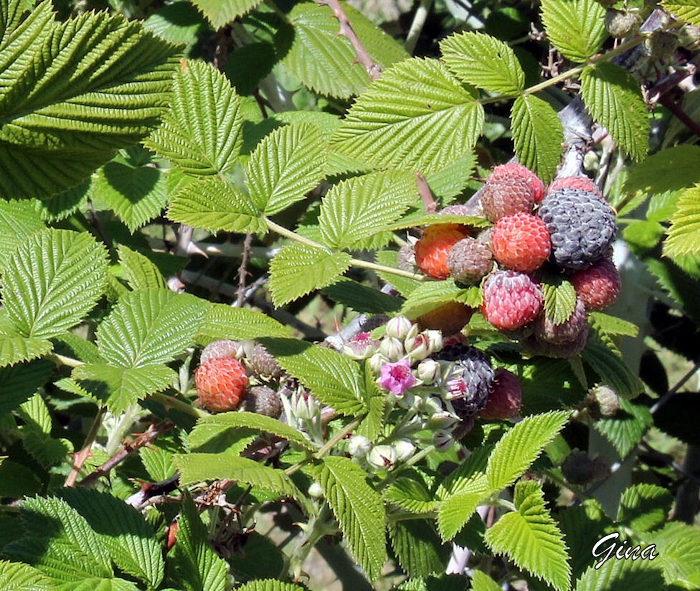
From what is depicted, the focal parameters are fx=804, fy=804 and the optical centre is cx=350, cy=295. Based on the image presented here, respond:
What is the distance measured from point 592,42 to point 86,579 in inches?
Result: 43.5

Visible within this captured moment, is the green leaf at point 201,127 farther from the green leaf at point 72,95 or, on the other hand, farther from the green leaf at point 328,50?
the green leaf at point 328,50

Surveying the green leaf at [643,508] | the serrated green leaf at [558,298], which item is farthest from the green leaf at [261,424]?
the green leaf at [643,508]

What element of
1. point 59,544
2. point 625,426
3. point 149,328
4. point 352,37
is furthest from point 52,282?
point 625,426

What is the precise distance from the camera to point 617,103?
1.27 metres

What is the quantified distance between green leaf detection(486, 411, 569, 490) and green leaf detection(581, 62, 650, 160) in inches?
18.9

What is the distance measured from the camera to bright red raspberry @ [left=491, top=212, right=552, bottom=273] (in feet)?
3.18

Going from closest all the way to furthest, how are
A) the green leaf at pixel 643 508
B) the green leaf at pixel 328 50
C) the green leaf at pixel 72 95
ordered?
the green leaf at pixel 72 95 < the green leaf at pixel 643 508 < the green leaf at pixel 328 50

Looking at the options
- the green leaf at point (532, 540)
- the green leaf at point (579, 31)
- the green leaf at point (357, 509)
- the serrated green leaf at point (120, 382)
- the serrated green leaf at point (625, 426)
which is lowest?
the serrated green leaf at point (625, 426)

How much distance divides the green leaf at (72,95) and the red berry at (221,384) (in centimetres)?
36

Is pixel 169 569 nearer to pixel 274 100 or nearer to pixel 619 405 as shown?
pixel 619 405

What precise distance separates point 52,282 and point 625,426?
146 centimetres

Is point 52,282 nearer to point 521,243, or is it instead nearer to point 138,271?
point 138,271

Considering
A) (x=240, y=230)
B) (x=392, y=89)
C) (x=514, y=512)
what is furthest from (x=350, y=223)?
(x=514, y=512)

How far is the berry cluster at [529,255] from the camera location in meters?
0.98
